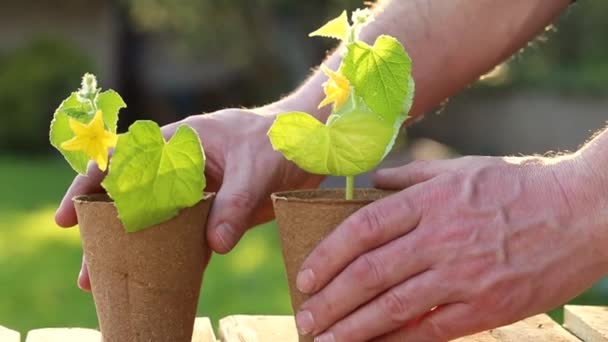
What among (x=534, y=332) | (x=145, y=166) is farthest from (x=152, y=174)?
A: (x=534, y=332)

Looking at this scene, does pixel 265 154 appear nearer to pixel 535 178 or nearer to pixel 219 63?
pixel 535 178

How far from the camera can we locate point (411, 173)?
1624 mm

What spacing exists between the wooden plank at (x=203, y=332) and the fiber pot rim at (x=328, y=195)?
370 millimetres

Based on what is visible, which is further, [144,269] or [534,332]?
[534,332]

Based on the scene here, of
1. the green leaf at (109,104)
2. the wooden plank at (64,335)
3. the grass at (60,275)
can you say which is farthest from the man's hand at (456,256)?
the grass at (60,275)

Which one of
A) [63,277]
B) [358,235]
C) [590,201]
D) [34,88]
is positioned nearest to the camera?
[358,235]

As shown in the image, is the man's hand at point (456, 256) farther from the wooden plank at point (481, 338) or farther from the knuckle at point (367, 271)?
the wooden plank at point (481, 338)

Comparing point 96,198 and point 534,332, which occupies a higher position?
point 96,198

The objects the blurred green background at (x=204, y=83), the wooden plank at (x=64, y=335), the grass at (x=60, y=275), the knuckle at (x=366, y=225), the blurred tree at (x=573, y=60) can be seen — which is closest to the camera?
the knuckle at (x=366, y=225)

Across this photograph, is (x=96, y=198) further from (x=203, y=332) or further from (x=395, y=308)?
(x=395, y=308)

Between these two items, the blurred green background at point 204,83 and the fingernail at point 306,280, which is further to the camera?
the blurred green background at point 204,83

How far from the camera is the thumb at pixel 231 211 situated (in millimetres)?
1640

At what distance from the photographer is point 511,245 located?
1.53m

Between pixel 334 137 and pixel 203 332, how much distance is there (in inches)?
21.9
